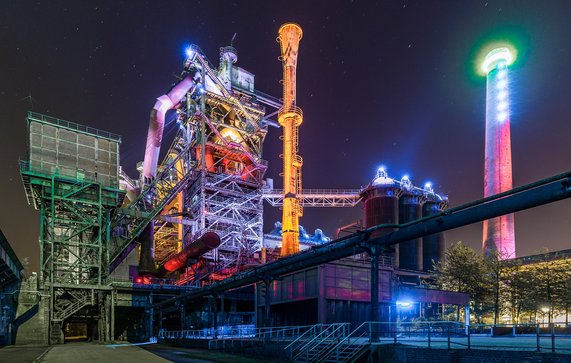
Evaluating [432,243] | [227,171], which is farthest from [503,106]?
[227,171]

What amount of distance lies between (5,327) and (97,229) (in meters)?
14.7

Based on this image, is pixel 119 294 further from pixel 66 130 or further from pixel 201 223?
pixel 66 130

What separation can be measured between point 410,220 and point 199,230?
35.1 metres

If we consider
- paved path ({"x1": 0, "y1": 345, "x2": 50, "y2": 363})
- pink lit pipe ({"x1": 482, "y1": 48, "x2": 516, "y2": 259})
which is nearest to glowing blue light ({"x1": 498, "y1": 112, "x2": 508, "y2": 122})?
pink lit pipe ({"x1": 482, "y1": 48, "x2": 516, "y2": 259})

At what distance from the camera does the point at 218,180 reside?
214 ft

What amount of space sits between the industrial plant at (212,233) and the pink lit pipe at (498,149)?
8.4 inches

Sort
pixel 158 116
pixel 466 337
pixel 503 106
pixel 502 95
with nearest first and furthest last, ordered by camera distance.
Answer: pixel 466 337 → pixel 503 106 → pixel 502 95 → pixel 158 116

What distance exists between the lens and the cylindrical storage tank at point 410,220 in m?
69.8

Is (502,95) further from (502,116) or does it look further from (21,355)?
(21,355)

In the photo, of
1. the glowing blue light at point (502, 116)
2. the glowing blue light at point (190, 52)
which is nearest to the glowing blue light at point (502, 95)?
A: the glowing blue light at point (502, 116)

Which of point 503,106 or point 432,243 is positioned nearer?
point 503,106

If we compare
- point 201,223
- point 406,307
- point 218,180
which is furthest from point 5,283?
point 406,307

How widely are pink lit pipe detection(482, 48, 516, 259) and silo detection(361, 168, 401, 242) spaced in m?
14.2

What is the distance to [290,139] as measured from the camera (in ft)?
192
